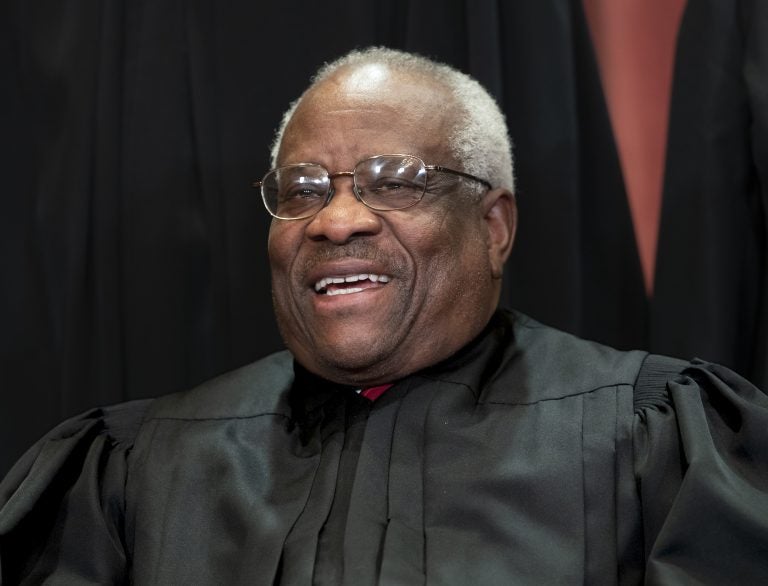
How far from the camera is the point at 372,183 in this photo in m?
1.57

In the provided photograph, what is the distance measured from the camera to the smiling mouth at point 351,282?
1.56 m

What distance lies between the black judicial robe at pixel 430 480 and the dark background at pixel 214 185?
406mm

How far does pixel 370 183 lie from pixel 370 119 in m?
0.11

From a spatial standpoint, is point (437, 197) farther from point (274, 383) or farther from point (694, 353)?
point (694, 353)

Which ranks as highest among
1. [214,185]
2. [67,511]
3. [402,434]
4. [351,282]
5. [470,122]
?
[470,122]

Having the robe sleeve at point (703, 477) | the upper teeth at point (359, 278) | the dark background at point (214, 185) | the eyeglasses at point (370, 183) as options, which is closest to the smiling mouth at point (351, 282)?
the upper teeth at point (359, 278)

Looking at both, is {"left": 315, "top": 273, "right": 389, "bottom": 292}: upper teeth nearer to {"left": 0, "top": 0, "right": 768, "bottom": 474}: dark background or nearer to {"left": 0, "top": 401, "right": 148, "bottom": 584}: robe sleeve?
{"left": 0, "top": 401, "right": 148, "bottom": 584}: robe sleeve

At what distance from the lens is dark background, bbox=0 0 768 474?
6.51 ft

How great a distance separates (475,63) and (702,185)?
480mm

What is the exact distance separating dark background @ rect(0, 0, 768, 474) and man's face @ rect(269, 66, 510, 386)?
41 centimetres

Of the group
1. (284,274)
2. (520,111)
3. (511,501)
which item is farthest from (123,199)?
(511,501)

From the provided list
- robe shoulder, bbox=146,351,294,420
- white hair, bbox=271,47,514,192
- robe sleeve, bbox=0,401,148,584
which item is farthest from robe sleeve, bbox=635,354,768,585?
robe sleeve, bbox=0,401,148,584

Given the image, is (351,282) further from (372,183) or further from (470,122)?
(470,122)

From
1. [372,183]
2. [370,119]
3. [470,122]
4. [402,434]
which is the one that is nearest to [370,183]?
[372,183]
